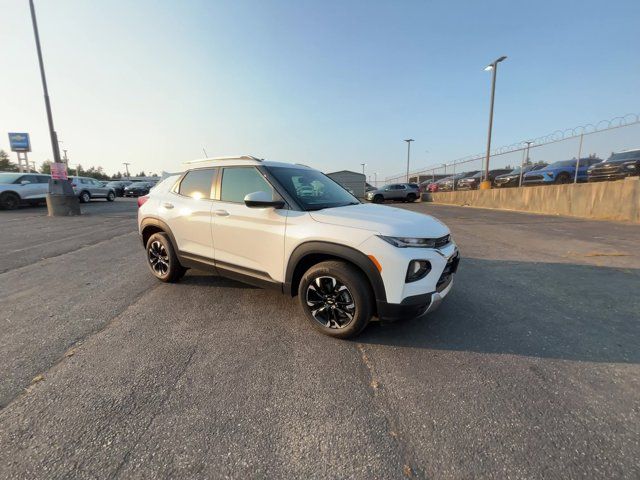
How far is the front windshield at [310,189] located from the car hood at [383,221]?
0.24m

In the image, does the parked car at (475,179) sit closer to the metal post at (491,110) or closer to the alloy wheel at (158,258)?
the metal post at (491,110)

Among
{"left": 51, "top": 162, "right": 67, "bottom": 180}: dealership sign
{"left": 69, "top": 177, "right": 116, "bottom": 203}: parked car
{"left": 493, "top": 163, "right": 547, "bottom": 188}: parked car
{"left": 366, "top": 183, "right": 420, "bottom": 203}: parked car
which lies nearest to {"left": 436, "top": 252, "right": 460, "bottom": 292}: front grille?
{"left": 51, "top": 162, "right": 67, "bottom": 180}: dealership sign

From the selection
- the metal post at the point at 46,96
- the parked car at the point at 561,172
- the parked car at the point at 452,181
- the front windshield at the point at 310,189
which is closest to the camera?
the front windshield at the point at 310,189

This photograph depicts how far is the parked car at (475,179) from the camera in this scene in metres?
19.9

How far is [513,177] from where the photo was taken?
17297mm

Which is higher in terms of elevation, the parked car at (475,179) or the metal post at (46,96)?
the metal post at (46,96)

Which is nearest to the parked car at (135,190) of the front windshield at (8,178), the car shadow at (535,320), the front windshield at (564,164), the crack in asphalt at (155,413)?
the front windshield at (8,178)

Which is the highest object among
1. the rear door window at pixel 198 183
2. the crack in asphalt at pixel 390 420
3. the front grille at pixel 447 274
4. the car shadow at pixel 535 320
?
the rear door window at pixel 198 183

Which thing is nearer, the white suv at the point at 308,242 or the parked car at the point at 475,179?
the white suv at the point at 308,242

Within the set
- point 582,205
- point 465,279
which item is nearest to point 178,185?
point 465,279

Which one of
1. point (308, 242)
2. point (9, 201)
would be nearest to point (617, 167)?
point (308, 242)

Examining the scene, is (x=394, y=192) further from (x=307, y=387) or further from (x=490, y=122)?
(x=307, y=387)

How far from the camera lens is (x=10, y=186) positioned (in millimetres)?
14867

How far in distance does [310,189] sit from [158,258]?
8.67ft
